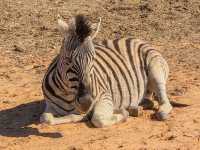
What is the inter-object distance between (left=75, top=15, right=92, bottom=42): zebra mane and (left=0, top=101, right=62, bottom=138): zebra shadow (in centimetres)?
116

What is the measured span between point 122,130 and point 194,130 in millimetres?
833

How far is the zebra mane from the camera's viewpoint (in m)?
7.59

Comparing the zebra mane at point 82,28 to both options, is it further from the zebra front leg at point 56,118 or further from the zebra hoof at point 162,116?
the zebra hoof at point 162,116

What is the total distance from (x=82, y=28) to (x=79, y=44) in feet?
0.61

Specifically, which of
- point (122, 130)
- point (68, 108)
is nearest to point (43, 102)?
point (68, 108)

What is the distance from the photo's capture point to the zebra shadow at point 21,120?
25.6ft

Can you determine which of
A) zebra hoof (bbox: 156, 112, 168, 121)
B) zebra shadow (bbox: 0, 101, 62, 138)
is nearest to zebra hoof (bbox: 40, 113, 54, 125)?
zebra shadow (bbox: 0, 101, 62, 138)

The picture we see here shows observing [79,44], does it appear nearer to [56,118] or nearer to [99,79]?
[99,79]

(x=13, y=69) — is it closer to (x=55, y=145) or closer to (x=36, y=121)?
(x=36, y=121)

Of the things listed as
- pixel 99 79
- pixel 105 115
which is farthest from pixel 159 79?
pixel 105 115

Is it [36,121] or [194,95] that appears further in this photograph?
[194,95]

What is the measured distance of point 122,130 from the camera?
7816 mm

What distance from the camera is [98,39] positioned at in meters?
12.4

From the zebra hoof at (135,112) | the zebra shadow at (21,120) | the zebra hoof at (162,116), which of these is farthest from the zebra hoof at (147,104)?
the zebra shadow at (21,120)
